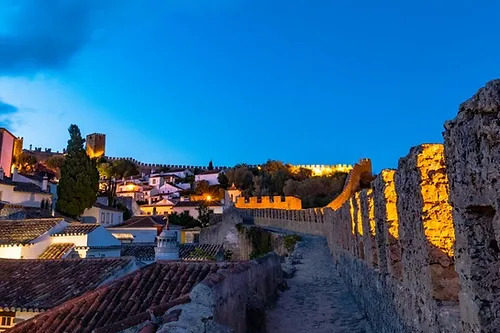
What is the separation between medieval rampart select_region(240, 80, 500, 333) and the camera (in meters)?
2.63

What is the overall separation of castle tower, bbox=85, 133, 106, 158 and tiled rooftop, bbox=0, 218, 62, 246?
4128 inches

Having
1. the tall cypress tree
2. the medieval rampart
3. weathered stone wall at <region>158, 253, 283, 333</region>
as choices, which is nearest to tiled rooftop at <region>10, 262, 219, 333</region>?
weathered stone wall at <region>158, 253, 283, 333</region>

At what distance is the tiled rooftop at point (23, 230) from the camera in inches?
663

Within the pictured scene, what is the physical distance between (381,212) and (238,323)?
278 centimetres

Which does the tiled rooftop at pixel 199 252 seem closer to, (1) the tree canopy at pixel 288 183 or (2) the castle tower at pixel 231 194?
(1) the tree canopy at pixel 288 183

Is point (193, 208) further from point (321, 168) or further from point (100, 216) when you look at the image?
point (321, 168)

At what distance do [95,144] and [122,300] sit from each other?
118002mm

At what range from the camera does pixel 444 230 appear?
→ 3873mm

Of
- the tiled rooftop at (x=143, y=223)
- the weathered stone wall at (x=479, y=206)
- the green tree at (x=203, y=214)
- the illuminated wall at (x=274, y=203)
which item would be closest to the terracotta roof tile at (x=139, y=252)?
the tiled rooftop at (x=143, y=223)

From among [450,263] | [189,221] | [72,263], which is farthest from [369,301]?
[189,221]

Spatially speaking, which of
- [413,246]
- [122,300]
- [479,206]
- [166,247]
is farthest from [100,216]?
[479,206]

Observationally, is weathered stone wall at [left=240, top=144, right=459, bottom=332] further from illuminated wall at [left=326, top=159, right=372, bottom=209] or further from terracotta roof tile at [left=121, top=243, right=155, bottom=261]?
illuminated wall at [left=326, top=159, right=372, bottom=209]

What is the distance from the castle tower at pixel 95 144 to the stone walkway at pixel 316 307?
112 metres

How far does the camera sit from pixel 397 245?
547cm
